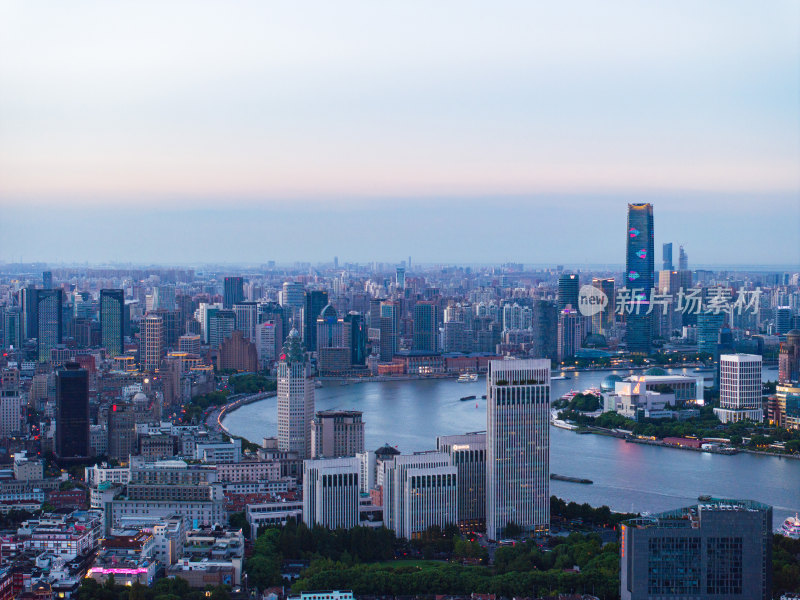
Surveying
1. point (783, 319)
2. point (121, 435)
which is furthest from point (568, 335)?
point (121, 435)

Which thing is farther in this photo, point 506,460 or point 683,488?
point 683,488

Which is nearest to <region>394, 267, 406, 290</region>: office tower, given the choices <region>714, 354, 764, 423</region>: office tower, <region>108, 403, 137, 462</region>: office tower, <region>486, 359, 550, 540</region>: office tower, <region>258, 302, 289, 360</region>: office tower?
<region>258, 302, 289, 360</region>: office tower

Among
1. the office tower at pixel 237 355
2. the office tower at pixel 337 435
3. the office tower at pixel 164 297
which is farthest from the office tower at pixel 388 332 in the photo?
the office tower at pixel 337 435

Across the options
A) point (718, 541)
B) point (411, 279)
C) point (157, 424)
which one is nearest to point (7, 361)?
point (157, 424)

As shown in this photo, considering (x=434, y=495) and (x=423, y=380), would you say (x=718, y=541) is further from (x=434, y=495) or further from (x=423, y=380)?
(x=423, y=380)

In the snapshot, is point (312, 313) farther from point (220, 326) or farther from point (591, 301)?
point (591, 301)

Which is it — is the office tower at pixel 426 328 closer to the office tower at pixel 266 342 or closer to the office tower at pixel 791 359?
the office tower at pixel 266 342
